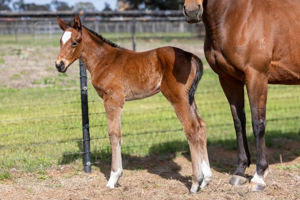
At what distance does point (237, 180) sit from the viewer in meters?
4.42

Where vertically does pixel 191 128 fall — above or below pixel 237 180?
above

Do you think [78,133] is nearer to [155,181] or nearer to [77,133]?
[77,133]

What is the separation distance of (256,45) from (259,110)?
2.39ft

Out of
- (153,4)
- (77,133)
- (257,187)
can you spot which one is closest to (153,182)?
(257,187)

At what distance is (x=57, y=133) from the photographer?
18.1ft

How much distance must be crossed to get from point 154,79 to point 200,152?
1007 mm

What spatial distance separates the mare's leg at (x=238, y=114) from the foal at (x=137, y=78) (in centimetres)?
52

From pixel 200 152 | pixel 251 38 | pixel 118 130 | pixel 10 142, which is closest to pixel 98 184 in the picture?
pixel 118 130

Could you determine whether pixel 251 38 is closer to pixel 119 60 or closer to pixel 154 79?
pixel 154 79

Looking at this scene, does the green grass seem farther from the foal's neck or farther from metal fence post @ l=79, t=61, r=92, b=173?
the foal's neck

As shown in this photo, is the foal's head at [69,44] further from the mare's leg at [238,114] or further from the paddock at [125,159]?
the mare's leg at [238,114]

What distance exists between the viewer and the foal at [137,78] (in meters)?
4.02

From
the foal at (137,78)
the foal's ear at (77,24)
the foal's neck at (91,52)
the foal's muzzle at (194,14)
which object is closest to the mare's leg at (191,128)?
the foal at (137,78)

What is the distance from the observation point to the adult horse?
12.8 ft
